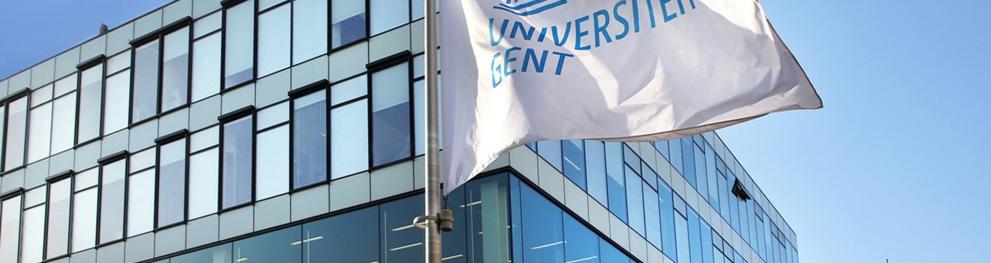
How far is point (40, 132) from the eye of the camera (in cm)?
3903

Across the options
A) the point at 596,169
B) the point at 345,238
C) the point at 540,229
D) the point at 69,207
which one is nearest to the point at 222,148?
the point at 345,238

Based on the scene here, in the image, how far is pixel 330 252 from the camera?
3042cm

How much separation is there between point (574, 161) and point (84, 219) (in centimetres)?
1294

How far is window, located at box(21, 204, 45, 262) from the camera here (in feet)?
123

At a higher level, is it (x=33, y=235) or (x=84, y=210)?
(x=84, y=210)

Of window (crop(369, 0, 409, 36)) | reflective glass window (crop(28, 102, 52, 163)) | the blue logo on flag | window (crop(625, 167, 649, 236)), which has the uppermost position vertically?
reflective glass window (crop(28, 102, 52, 163))

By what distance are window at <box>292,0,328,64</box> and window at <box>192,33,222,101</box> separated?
2669 millimetres

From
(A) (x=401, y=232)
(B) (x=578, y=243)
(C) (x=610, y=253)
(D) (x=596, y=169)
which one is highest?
(D) (x=596, y=169)

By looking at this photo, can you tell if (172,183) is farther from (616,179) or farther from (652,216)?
(652,216)

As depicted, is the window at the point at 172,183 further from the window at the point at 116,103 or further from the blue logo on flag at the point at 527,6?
the blue logo on flag at the point at 527,6

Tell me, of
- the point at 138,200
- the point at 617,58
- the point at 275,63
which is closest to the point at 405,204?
the point at 275,63

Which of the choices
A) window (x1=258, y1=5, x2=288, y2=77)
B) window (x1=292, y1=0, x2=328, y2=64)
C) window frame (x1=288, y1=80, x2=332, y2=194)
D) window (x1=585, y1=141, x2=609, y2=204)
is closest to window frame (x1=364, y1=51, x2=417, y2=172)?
window frame (x1=288, y1=80, x2=332, y2=194)

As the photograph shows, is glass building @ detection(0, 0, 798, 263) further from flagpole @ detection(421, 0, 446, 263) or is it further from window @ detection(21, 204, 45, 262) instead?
flagpole @ detection(421, 0, 446, 263)

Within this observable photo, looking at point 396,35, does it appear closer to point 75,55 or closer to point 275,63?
point 275,63
